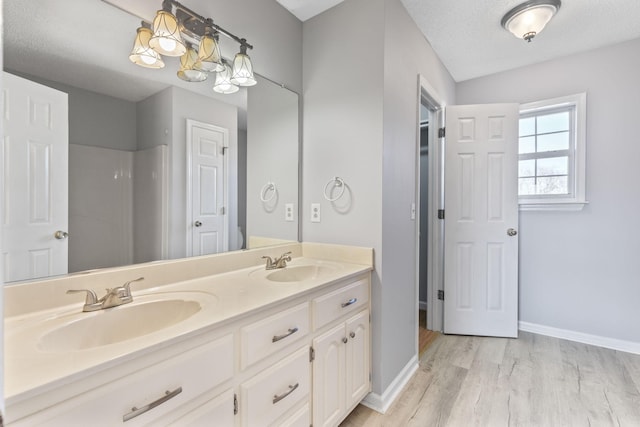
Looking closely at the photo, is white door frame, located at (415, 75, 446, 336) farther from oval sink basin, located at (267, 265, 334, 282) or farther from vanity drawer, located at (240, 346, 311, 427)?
vanity drawer, located at (240, 346, 311, 427)

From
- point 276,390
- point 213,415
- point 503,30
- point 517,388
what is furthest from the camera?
point 503,30

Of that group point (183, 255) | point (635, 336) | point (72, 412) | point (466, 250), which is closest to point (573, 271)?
point (635, 336)

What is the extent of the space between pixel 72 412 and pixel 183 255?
823 mm

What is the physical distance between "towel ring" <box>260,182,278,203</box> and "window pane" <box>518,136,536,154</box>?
7.53 feet

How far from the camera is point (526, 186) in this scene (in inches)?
110

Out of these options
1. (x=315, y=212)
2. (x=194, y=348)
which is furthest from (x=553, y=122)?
(x=194, y=348)

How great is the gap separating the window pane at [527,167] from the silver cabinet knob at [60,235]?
10.7 ft

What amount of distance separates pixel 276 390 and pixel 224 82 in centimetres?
149

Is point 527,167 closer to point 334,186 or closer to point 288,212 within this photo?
point 334,186

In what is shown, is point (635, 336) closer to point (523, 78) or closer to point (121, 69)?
point (523, 78)

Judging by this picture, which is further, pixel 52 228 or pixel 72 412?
pixel 52 228

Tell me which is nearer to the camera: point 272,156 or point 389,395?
point 389,395

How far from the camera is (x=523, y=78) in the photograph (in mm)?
2773

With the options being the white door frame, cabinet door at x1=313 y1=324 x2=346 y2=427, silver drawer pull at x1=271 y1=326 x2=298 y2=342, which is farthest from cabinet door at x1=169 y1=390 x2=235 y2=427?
the white door frame
